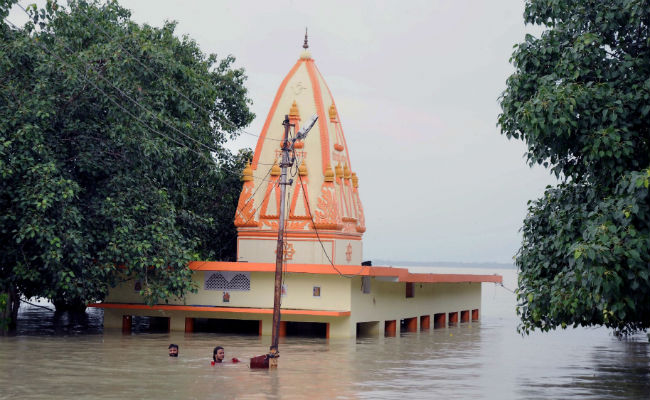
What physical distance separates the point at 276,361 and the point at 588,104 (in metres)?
10.6

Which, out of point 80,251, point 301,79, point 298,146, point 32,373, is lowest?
point 32,373

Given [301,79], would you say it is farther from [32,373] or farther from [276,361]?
[32,373]

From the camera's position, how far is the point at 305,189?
37719 millimetres

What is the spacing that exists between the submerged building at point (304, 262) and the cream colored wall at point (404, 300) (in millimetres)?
81

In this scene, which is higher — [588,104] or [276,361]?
[588,104]

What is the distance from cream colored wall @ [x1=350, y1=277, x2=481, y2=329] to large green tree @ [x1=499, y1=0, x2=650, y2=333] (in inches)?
554

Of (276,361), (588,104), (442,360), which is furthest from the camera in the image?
(442,360)

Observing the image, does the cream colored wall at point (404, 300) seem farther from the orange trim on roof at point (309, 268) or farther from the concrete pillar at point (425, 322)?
the orange trim on roof at point (309, 268)

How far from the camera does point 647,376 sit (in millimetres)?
25062

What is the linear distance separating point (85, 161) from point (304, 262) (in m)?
10.2

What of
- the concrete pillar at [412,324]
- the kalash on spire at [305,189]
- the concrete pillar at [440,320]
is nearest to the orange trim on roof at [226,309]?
the kalash on spire at [305,189]

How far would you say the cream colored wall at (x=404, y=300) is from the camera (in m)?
35.1

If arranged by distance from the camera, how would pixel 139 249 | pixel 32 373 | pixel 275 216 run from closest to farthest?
pixel 32 373, pixel 139 249, pixel 275 216

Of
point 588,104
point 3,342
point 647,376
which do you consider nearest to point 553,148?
point 588,104
